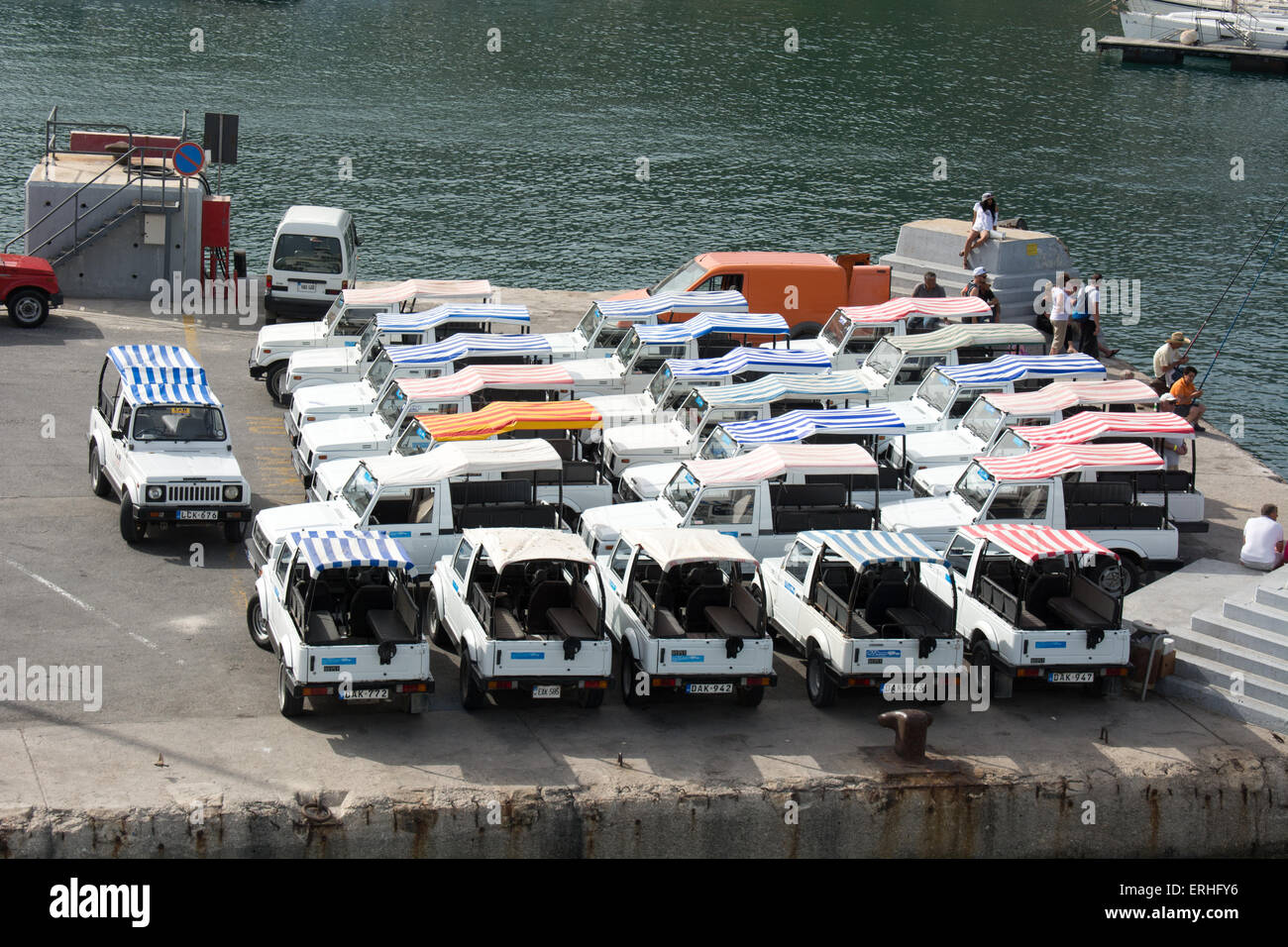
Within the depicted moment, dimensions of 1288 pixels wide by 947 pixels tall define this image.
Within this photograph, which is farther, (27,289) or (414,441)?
(27,289)

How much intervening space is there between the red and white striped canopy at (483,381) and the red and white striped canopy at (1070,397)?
6570 mm

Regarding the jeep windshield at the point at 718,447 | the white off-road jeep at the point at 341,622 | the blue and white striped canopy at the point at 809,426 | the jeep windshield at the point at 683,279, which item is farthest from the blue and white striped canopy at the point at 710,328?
the white off-road jeep at the point at 341,622

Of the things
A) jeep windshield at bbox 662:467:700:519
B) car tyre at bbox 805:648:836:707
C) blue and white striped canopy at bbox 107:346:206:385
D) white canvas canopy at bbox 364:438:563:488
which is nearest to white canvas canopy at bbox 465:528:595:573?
white canvas canopy at bbox 364:438:563:488

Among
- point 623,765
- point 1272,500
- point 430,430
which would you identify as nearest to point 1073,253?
point 1272,500

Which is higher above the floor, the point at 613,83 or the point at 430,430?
the point at 613,83

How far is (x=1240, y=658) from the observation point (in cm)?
1822

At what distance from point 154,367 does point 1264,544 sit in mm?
15286

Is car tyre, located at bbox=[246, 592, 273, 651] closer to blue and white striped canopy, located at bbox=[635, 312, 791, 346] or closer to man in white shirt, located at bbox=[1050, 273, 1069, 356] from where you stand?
blue and white striped canopy, located at bbox=[635, 312, 791, 346]

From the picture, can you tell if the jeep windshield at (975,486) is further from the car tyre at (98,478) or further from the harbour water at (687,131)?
the harbour water at (687,131)

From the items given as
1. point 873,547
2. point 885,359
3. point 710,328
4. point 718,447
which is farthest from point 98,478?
point 885,359

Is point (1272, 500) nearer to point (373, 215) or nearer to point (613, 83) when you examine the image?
point (373, 215)

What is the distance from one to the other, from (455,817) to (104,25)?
234 ft

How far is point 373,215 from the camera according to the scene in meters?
50.1

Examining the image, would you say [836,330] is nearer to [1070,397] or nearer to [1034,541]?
[1070,397]
